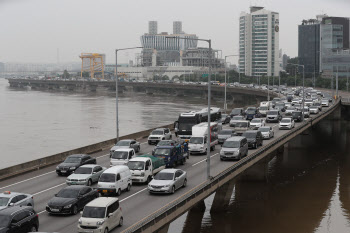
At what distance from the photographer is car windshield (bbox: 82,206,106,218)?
2112 centimetres

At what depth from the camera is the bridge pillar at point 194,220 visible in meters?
31.5

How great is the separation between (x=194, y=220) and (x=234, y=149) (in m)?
6.94

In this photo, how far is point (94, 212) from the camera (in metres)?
21.3

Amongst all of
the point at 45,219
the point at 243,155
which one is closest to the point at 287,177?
the point at 243,155

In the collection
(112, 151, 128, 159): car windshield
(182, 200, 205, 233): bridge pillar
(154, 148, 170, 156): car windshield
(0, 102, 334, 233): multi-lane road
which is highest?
(154, 148, 170, 156): car windshield

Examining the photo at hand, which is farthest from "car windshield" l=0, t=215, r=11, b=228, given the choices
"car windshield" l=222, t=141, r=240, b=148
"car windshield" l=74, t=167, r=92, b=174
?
"car windshield" l=222, t=141, r=240, b=148

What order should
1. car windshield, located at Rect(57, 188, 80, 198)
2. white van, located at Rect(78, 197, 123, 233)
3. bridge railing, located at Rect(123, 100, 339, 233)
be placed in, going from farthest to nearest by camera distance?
car windshield, located at Rect(57, 188, 80, 198)
white van, located at Rect(78, 197, 123, 233)
bridge railing, located at Rect(123, 100, 339, 233)

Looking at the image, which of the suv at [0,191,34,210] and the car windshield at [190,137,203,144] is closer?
the suv at [0,191,34,210]

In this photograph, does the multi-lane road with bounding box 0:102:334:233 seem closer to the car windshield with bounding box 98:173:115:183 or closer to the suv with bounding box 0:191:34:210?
the suv with bounding box 0:191:34:210

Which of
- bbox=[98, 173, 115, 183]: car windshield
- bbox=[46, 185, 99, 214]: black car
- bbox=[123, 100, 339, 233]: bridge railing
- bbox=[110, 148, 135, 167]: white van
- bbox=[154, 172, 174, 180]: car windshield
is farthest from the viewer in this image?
bbox=[110, 148, 135, 167]: white van

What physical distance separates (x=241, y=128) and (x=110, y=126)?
4339 cm

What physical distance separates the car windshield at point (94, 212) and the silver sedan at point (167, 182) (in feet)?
20.6

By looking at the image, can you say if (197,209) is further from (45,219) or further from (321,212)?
(45,219)

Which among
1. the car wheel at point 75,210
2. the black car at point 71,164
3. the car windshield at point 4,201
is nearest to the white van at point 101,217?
the car wheel at point 75,210
